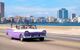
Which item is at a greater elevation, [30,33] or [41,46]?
[30,33]

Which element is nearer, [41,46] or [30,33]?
[41,46]

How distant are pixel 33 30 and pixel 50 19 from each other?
17397cm

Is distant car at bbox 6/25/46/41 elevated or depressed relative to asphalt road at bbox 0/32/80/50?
elevated

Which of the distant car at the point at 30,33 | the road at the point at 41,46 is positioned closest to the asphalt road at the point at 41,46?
the road at the point at 41,46

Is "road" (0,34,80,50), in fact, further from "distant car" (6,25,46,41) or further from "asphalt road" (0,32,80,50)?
"distant car" (6,25,46,41)

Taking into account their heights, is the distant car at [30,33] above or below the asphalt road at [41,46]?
above

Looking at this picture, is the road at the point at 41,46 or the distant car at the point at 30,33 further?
the distant car at the point at 30,33

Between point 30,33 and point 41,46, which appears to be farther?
point 30,33

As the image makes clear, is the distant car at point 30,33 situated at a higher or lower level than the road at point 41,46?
higher

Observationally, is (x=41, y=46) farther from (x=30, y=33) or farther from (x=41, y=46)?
(x=30, y=33)

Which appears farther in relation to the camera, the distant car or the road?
the distant car

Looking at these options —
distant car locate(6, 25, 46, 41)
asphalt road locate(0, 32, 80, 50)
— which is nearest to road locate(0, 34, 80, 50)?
asphalt road locate(0, 32, 80, 50)

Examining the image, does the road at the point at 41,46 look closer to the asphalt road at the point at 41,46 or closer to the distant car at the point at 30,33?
the asphalt road at the point at 41,46

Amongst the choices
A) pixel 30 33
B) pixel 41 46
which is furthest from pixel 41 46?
pixel 30 33
